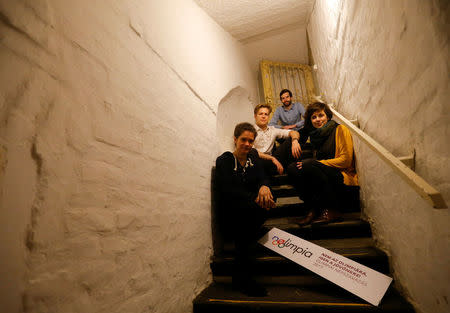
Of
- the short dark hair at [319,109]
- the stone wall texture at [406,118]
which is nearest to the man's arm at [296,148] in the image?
A: the short dark hair at [319,109]

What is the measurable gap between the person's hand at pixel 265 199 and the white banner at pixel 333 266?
247 millimetres

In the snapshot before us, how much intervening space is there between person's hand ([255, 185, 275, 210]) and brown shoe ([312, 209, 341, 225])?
41 centimetres

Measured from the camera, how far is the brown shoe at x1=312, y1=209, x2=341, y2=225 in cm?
170

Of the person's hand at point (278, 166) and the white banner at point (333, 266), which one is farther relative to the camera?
the person's hand at point (278, 166)

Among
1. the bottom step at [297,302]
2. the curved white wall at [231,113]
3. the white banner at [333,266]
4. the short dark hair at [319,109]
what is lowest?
the bottom step at [297,302]

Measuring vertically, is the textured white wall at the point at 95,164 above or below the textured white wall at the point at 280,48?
below

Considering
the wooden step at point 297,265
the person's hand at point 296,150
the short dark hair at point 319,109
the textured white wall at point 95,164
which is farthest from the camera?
the person's hand at point 296,150

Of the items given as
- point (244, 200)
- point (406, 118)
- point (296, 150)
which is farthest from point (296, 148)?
point (406, 118)

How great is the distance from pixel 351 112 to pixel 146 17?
5.81ft

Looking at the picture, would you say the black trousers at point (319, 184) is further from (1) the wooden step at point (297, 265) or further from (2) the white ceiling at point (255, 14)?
(2) the white ceiling at point (255, 14)

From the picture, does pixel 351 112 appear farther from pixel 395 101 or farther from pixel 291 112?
pixel 291 112

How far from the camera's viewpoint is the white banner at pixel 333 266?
3.89ft

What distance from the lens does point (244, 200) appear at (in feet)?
5.52

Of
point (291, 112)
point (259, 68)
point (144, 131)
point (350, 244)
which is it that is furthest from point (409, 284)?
point (259, 68)
